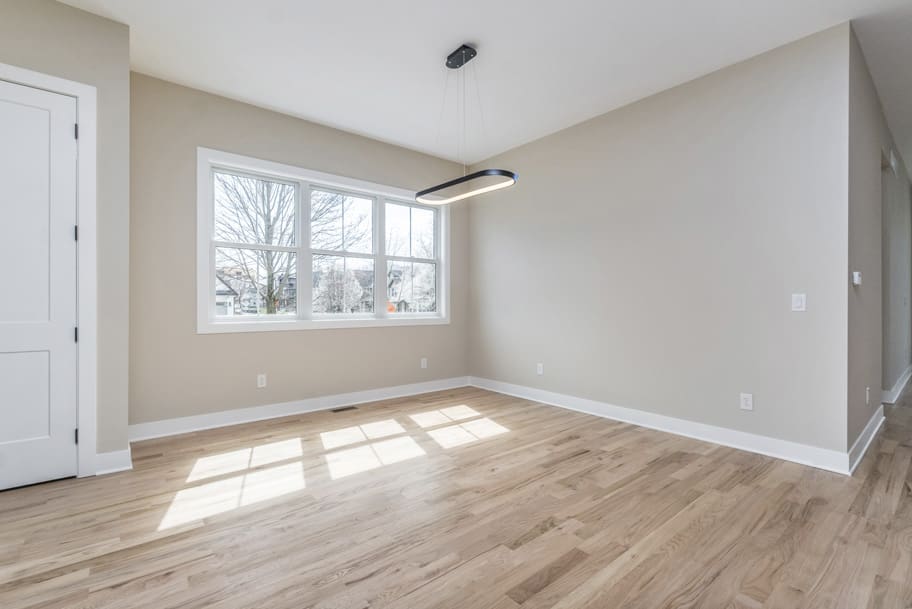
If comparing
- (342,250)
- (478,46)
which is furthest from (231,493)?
(478,46)

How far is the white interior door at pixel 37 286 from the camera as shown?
8.50 feet

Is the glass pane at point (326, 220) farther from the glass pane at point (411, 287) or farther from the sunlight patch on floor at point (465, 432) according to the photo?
the sunlight patch on floor at point (465, 432)

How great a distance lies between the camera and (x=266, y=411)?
164 inches

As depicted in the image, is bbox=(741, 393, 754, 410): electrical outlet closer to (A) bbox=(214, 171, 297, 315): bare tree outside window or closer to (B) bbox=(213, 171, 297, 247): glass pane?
(A) bbox=(214, 171, 297, 315): bare tree outside window

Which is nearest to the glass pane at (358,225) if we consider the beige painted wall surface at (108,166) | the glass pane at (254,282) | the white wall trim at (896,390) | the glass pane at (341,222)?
the glass pane at (341,222)

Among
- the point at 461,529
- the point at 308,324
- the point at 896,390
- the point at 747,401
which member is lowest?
the point at 461,529

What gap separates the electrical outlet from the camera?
328cm

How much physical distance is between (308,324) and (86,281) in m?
1.89

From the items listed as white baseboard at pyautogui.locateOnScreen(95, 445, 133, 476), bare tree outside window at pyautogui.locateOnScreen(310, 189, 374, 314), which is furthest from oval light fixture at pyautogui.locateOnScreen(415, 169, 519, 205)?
white baseboard at pyautogui.locateOnScreen(95, 445, 133, 476)

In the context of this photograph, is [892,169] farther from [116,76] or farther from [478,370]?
[116,76]

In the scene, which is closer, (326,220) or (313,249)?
(313,249)

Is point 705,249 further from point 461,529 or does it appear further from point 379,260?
point 379,260

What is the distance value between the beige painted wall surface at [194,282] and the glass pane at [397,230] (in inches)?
17.8

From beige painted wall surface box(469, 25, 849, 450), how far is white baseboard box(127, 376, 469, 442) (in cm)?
148
